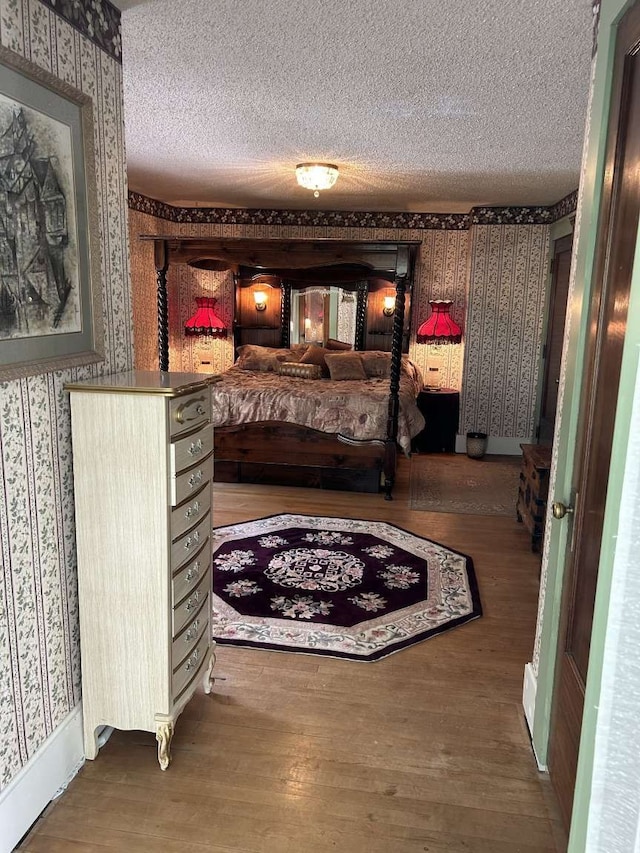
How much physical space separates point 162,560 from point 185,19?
188 cm

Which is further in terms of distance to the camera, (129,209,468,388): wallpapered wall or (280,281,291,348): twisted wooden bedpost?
(280,281,291,348): twisted wooden bedpost

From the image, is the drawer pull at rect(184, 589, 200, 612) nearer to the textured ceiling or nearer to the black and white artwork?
the black and white artwork

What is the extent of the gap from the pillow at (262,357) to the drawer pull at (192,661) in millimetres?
4284

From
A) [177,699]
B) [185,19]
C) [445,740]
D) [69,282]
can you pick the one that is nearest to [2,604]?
[177,699]

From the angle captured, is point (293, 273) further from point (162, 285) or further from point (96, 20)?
point (96, 20)

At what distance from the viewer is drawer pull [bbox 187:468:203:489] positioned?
2.03 m

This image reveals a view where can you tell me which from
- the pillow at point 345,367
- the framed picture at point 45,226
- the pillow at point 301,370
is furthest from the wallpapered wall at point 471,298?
the framed picture at point 45,226

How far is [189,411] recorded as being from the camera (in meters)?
1.99

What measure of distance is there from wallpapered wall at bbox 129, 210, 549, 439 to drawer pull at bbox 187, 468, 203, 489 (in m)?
4.42

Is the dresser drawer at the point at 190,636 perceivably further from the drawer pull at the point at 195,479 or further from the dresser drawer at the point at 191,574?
the drawer pull at the point at 195,479

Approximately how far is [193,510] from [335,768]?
3.23 ft

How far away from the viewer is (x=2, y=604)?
5.46 feet

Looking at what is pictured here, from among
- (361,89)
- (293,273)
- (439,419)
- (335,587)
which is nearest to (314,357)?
(293,273)

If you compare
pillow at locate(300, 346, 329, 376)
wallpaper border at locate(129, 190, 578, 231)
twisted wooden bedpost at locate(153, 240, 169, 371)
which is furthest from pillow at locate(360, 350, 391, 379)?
twisted wooden bedpost at locate(153, 240, 169, 371)
